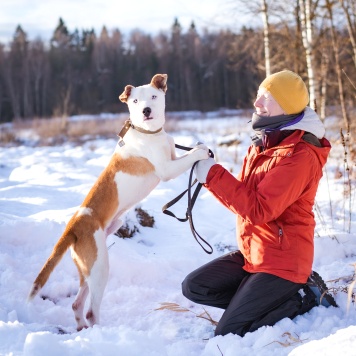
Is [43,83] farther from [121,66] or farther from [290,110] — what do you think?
[290,110]

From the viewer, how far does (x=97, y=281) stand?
3.17 m

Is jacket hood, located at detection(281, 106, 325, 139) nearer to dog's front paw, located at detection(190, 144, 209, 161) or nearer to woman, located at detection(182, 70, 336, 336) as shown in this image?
woman, located at detection(182, 70, 336, 336)

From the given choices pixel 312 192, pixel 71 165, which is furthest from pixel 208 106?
pixel 312 192

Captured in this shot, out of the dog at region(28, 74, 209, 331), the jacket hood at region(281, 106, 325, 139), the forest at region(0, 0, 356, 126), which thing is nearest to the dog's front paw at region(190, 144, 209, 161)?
the dog at region(28, 74, 209, 331)

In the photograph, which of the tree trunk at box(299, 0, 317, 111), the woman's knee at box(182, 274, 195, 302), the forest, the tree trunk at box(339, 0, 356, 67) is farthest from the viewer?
the forest

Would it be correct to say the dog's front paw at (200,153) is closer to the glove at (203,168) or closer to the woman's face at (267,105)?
the glove at (203,168)

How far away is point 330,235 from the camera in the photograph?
459 centimetres

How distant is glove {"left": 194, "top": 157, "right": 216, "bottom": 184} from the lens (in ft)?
9.65

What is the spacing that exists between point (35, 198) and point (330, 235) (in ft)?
11.7

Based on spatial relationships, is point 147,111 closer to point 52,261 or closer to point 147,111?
point 147,111

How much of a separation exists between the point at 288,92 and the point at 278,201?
0.68 meters

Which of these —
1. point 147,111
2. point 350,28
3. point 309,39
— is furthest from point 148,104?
point 309,39

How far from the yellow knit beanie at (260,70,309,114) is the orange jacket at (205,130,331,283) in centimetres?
16

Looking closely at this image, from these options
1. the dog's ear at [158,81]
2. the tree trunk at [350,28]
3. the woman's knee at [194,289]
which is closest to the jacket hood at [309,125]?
the dog's ear at [158,81]
